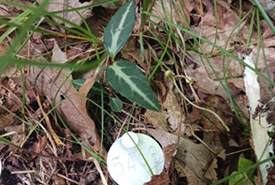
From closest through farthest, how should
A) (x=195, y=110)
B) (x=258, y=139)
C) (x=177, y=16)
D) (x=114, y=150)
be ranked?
(x=114, y=150)
(x=258, y=139)
(x=195, y=110)
(x=177, y=16)

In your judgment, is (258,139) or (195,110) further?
(195,110)

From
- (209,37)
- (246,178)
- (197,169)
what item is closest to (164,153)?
(197,169)

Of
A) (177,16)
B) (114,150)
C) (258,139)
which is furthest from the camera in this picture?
(177,16)

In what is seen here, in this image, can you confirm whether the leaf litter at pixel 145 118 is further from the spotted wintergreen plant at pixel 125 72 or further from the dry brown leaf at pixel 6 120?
the spotted wintergreen plant at pixel 125 72

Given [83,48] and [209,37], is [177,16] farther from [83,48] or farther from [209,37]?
[83,48]

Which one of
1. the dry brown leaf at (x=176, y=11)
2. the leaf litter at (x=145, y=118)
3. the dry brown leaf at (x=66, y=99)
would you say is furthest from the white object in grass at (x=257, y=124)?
the dry brown leaf at (x=66, y=99)

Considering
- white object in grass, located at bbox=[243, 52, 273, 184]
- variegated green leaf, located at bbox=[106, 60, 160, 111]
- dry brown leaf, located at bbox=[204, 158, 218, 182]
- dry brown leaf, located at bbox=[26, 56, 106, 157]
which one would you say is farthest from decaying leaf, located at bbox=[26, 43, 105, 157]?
white object in grass, located at bbox=[243, 52, 273, 184]

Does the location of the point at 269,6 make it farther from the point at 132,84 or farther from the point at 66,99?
the point at 66,99
